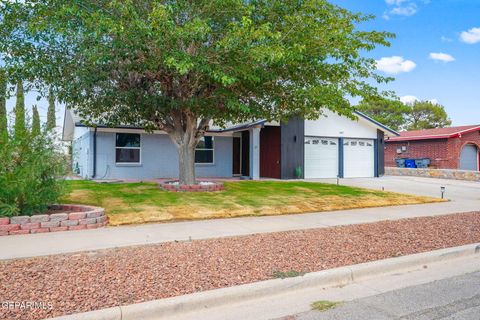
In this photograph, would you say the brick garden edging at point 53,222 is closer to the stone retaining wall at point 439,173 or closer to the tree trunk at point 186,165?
the tree trunk at point 186,165

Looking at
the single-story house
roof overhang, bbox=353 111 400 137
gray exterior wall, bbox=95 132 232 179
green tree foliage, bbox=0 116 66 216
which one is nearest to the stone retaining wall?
the single-story house

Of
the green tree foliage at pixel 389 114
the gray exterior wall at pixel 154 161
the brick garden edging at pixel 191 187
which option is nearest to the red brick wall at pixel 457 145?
the green tree foliage at pixel 389 114

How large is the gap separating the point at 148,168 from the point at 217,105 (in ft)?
26.2

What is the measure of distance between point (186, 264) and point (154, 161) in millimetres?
14701

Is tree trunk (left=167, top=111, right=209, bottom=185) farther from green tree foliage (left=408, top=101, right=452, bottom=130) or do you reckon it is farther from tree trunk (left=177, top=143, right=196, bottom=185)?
green tree foliage (left=408, top=101, right=452, bottom=130)

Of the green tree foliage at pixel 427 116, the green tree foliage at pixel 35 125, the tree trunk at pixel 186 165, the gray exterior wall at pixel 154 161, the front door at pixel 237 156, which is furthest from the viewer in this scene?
the green tree foliage at pixel 427 116

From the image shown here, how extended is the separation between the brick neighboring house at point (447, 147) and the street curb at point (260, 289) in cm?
2604

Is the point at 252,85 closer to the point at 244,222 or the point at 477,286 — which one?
the point at 244,222

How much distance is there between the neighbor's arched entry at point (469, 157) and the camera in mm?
30781

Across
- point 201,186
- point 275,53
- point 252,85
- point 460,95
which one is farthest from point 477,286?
point 460,95

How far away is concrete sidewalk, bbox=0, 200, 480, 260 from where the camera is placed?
658cm

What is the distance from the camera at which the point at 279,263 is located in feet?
18.5

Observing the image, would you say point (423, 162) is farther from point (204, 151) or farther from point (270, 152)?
point (204, 151)

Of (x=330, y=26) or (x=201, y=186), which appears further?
(x=201, y=186)
